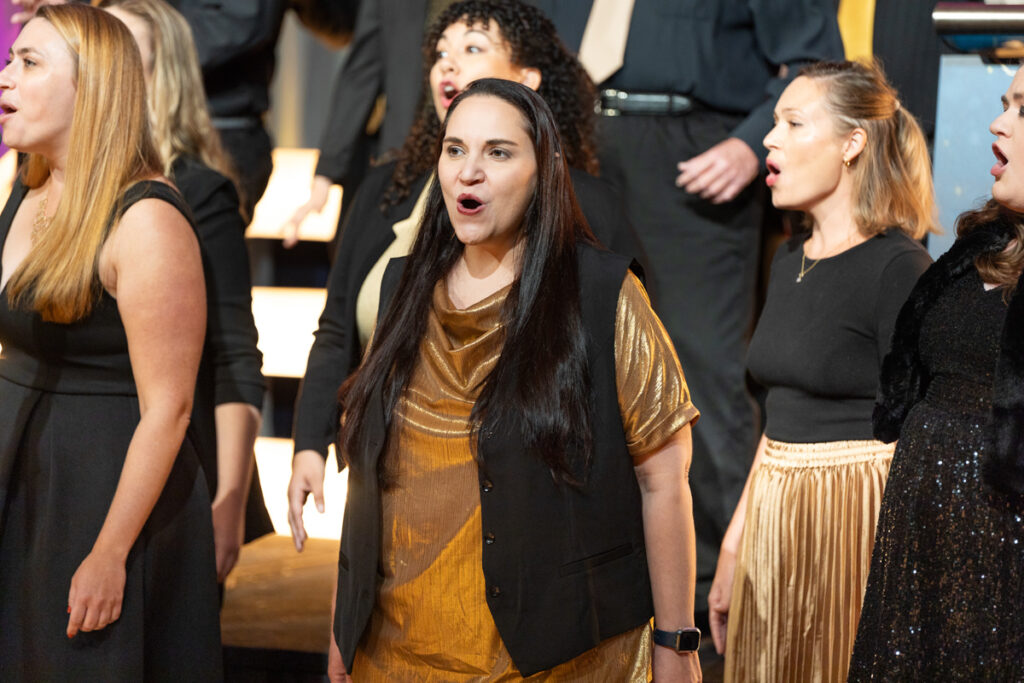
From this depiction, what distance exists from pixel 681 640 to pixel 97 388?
113 cm

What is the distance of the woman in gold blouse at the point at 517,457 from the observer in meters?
1.73

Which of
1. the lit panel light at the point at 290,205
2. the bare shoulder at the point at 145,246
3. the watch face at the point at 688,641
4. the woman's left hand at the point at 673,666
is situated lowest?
the woman's left hand at the point at 673,666

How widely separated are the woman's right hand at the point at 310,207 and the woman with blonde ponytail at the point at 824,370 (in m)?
1.32

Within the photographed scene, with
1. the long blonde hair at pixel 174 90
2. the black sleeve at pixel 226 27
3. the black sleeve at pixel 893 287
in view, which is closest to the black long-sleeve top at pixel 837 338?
the black sleeve at pixel 893 287

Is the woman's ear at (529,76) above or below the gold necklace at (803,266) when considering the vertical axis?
above

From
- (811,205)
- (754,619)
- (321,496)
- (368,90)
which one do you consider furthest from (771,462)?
(368,90)

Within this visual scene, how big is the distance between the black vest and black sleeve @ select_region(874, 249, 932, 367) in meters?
0.63

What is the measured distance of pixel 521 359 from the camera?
1757 millimetres

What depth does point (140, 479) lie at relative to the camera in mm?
Result: 2057

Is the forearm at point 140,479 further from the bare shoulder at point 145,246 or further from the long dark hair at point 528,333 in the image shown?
the long dark hair at point 528,333

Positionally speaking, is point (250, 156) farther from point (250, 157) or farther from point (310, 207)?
point (310, 207)

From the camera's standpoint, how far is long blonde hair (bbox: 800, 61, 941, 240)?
2330mm

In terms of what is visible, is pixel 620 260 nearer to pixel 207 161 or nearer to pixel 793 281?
pixel 793 281

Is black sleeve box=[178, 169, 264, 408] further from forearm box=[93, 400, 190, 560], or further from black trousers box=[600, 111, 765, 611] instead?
black trousers box=[600, 111, 765, 611]
